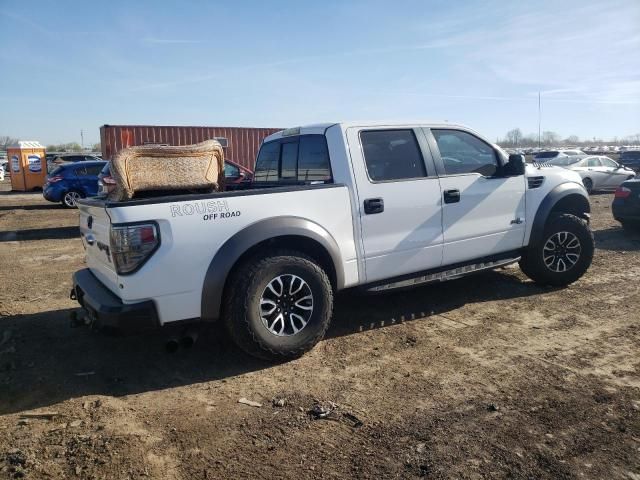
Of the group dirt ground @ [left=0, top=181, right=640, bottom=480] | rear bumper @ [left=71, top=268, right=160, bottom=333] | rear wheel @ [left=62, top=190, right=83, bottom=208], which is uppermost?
rear wheel @ [left=62, top=190, right=83, bottom=208]

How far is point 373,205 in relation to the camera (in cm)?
429

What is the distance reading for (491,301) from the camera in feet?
17.8

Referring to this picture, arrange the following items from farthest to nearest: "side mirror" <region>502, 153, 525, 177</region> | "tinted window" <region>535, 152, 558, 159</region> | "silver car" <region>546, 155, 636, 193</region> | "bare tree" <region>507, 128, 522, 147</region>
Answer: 1. "bare tree" <region>507, 128, 522, 147</region>
2. "tinted window" <region>535, 152, 558, 159</region>
3. "silver car" <region>546, 155, 636, 193</region>
4. "side mirror" <region>502, 153, 525, 177</region>

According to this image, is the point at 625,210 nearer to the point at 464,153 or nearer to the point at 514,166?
the point at 514,166

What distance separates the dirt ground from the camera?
2.67 m

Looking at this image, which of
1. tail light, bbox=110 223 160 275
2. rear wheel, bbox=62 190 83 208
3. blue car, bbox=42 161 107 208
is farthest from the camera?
rear wheel, bbox=62 190 83 208

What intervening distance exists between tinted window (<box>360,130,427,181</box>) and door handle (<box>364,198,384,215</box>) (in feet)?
0.68

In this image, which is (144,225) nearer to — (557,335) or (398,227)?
(398,227)

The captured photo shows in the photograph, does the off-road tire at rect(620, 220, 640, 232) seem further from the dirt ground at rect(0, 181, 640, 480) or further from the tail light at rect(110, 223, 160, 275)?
the tail light at rect(110, 223, 160, 275)

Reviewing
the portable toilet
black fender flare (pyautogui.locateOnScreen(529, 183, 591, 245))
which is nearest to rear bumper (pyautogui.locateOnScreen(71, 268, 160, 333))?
black fender flare (pyautogui.locateOnScreen(529, 183, 591, 245))

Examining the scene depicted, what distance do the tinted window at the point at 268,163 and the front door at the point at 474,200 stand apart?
5.13ft

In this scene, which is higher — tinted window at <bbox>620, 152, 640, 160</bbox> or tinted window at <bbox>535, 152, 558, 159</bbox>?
tinted window at <bbox>535, 152, 558, 159</bbox>

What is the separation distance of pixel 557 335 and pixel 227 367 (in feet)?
9.40

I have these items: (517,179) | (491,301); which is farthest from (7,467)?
(517,179)
